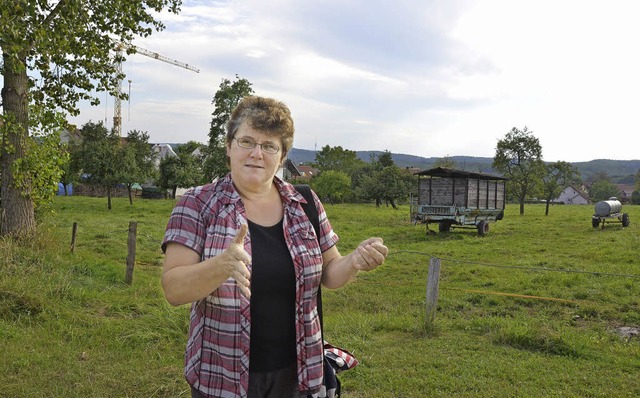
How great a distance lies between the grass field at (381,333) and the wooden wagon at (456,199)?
9337mm

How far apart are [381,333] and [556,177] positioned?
32422 mm

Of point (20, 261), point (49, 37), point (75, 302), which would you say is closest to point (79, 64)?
point (49, 37)

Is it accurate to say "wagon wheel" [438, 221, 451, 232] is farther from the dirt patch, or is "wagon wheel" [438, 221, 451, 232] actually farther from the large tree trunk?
the large tree trunk

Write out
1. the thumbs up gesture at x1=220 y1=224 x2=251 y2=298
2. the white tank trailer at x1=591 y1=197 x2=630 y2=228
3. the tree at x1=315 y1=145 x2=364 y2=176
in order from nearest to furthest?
the thumbs up gesture at x1=220 y1=224 x2=251 y2=298, the white tank trailer at x1=591 y1=197 x2=630 y2=228, the tree at x1=315 y1=145 x2=364 y2=176

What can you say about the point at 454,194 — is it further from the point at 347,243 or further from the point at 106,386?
the point at 106,386

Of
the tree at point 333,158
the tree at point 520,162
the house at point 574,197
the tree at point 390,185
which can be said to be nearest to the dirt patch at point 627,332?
the tree at point 520,162

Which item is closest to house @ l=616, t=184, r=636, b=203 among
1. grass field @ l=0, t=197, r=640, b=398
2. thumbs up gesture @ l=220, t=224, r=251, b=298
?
grass field @ l=0, t=197, r=640, b=398

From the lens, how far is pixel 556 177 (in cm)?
3488

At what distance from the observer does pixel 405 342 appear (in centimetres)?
602

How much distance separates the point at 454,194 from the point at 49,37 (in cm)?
1592

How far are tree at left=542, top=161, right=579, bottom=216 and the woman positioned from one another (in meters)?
35.4

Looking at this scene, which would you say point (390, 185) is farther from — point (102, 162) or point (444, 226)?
point (102, 162)

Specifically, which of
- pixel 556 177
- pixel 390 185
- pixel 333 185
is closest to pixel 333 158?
pixel 333 185

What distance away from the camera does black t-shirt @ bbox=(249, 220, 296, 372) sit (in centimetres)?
201
